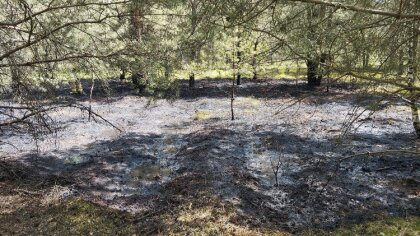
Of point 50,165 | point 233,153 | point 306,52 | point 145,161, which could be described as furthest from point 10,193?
point 306,52

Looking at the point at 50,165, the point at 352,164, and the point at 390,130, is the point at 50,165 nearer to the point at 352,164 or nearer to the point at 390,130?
the point at 352,164

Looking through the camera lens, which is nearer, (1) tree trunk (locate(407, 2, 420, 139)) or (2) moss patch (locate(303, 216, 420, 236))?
(1) tree trunk (locate(407, 2, 420, 139))

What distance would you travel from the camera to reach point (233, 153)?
36.0ft

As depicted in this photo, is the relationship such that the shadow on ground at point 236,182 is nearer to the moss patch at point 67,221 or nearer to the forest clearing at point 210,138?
the forest clearing at point 210,138

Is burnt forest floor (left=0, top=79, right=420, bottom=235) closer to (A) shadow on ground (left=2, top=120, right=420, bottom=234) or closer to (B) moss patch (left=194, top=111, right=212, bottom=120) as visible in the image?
(A) shadow on ground (left=2, top=120, right=420, bottom=234)

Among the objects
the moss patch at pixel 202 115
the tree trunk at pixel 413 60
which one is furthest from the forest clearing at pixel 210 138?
the moss patch at pixel 202 115

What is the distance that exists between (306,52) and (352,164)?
631 cm

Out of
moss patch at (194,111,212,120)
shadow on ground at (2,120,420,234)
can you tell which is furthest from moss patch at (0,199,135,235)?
moss patch at (194,111,212,120)

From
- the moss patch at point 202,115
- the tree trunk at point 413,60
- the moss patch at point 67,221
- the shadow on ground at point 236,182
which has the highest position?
the tree trunk at point 413,60

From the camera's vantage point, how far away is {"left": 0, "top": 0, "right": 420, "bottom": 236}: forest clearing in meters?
4.15

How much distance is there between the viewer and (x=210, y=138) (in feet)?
40.9

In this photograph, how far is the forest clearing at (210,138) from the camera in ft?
13.6

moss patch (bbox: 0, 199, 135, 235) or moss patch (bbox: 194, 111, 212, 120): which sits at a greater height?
moss patch (bbox: 194, 111, 212, 120)

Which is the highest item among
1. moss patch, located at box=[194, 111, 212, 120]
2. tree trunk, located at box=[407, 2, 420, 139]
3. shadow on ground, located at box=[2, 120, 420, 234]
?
tree trunk, located at box=[407, 2, 420, 139]
